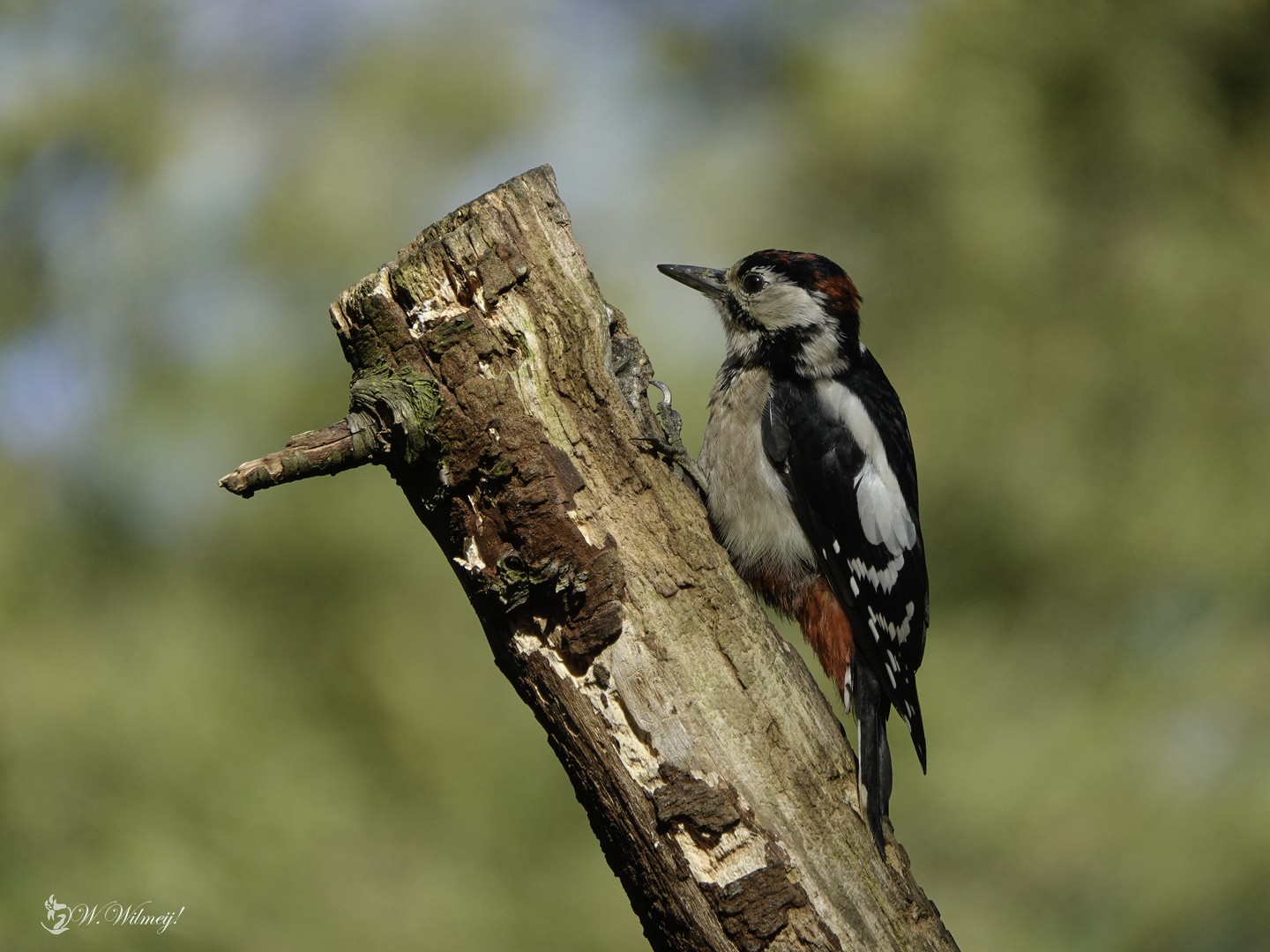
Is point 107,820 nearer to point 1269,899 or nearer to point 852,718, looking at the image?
point 852,718

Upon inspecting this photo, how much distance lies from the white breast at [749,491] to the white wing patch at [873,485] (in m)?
0.21

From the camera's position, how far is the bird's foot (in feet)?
6.86

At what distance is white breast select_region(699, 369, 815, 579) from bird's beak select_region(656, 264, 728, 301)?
426 mm

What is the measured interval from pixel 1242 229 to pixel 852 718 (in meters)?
5.58

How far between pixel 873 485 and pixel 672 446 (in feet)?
3.07

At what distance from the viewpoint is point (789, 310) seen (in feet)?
10.4

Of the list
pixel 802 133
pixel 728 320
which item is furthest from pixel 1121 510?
pixel 728 320

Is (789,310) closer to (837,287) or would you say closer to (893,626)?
(837,287)

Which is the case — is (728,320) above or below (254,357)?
below

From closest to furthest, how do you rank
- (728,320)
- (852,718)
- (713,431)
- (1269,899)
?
(852,718)
(713,431)
(728,320)
(1269,899)

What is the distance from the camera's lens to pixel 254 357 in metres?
6.52
